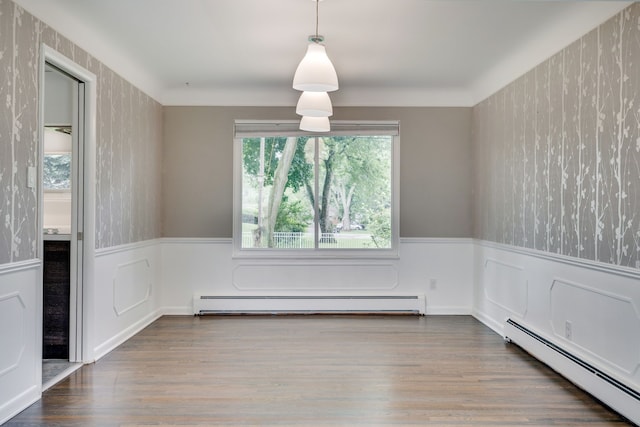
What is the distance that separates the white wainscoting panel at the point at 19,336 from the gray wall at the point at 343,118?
7.57ft

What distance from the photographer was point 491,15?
9.72 feet

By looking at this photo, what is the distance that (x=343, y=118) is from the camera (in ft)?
16.0

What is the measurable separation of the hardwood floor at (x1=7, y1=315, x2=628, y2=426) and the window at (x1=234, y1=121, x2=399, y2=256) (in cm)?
112

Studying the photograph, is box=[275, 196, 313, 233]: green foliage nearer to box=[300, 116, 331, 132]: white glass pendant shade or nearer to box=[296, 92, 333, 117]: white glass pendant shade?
box=[300, 116, 331, 132]: white glass pendant shade

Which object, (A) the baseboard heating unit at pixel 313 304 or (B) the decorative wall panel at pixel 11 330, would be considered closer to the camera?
(B) the decorative wall panel at pixel 11 330

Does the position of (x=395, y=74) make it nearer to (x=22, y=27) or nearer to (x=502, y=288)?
(x=502, y=288)

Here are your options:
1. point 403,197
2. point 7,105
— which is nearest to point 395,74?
point 403,197

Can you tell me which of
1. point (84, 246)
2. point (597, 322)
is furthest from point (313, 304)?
point (597, 322)

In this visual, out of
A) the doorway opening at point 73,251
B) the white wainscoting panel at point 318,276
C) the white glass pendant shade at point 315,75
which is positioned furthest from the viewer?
the white wainscoting panel at point 318,276

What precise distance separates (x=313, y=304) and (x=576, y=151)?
3.01 meters

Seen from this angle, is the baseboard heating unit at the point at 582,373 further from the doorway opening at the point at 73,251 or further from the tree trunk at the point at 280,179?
the doorway opening at the point at 73,251

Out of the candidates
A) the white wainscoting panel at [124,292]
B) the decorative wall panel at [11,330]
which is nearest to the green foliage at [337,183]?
the white wainscoting panel at [124,292]

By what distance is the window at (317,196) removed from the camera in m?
4.95

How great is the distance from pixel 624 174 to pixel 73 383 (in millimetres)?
3694
